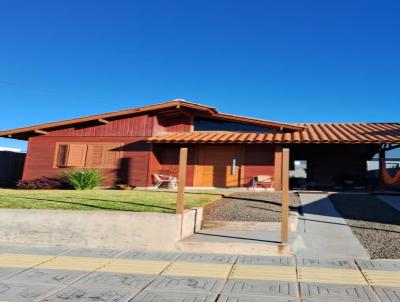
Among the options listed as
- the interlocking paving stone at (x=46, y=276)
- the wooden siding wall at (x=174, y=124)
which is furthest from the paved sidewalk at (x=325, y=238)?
the wooden siding wall at (x=174, y=124)

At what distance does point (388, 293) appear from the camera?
3852 mm

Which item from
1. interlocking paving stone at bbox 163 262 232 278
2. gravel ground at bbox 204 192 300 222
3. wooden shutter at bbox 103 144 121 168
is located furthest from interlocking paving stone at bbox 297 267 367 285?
wooden shutter at bbox 103 144 121 168

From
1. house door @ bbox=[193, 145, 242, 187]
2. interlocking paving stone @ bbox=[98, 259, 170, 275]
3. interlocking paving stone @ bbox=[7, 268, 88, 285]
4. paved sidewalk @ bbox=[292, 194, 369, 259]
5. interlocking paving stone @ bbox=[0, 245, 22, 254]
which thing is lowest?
interlocking paving stone @ bbox=[7, 268, 88, 285]

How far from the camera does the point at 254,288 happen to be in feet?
13.2

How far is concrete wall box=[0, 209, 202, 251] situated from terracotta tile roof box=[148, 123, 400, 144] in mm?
8741

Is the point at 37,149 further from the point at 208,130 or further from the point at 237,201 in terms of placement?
the point at 237,201

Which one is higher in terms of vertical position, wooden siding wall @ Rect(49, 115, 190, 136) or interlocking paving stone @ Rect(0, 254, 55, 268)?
wooden siding wall @ Rect(49, 115, 190, 136)

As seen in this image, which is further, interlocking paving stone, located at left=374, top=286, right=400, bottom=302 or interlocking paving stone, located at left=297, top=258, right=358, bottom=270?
interlocking paving stone, located at left=297, top=258, right=358, bottom=270

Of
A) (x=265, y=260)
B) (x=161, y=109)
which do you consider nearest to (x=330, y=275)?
(x=265, y=260)

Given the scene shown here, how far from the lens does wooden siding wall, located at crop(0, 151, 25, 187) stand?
1928 cm

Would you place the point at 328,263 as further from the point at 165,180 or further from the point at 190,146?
the point at 190,146

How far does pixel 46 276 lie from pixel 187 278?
1.84m

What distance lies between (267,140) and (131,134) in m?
6.47

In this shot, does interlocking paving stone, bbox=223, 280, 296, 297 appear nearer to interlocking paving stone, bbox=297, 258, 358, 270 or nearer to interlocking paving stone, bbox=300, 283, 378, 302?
interlocking paving stone, bbox=300, 283, 378, 302
